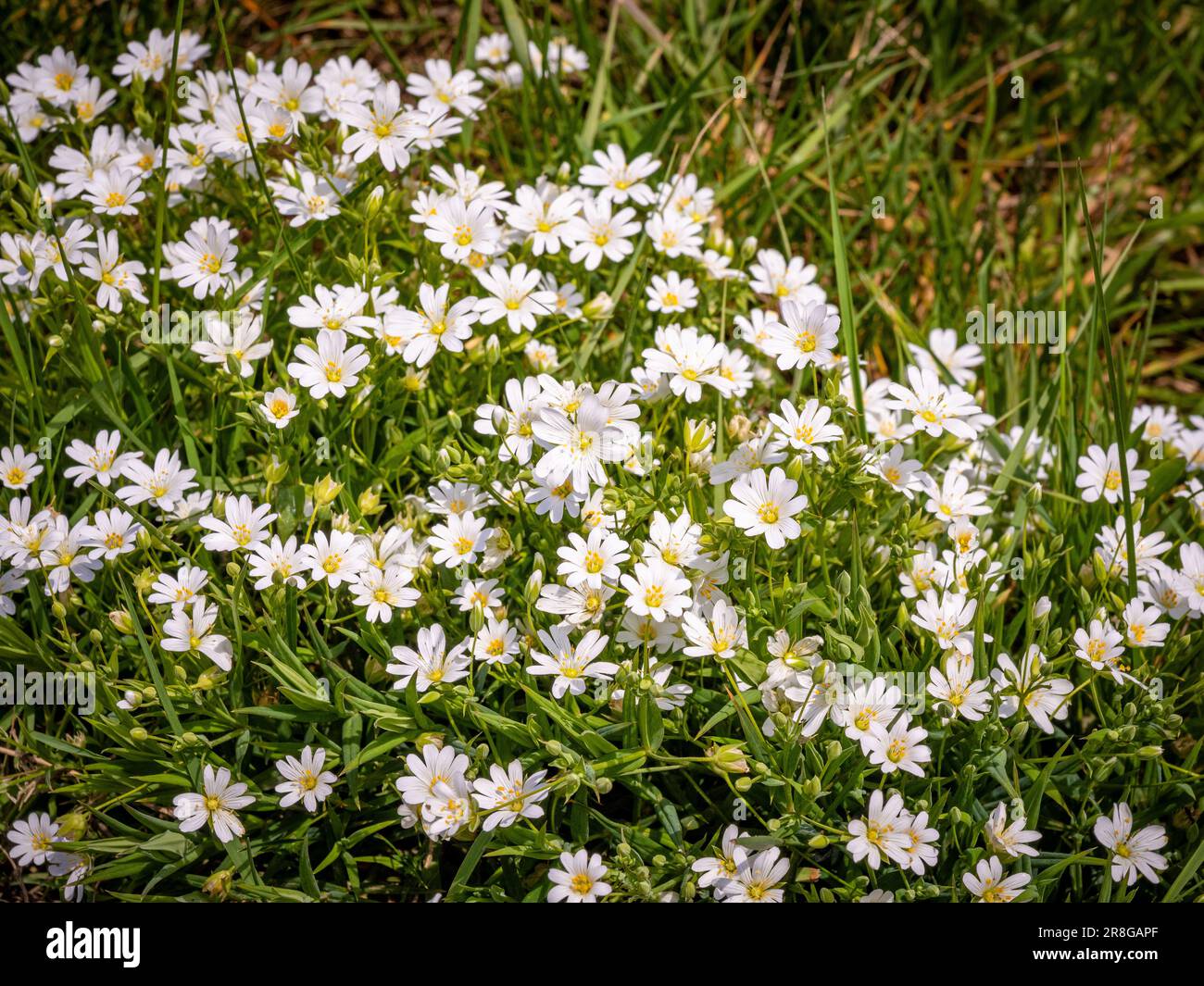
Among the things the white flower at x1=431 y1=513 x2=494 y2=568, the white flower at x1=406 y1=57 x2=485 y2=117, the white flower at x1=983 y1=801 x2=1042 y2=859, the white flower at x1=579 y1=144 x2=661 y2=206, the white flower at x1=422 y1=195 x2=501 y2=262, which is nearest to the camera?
the white flower at x1=983 y1=801 x2=1042 y2=859

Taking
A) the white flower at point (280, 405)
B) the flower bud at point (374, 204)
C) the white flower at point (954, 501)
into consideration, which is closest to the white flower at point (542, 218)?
the flower bud at point (374, 204)

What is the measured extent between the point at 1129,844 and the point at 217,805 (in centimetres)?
207

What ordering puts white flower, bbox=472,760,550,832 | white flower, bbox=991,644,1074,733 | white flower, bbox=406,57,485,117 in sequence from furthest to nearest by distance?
white flower, bbox=406,57,485,117, white flower, bbox=991,644,1074,733, white flower, bbox=472,760,550,832

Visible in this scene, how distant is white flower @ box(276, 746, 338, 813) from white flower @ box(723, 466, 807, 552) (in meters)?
1.08

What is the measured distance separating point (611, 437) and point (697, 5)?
2.87 metres

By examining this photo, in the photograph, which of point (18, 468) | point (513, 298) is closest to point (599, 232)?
point (513, 298)

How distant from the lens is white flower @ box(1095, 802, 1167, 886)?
7.38 feet

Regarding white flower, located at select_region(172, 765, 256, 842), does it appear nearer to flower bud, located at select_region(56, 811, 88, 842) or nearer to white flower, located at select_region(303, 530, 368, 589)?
flower bud, located at select_region(56, 811, 88, 842)

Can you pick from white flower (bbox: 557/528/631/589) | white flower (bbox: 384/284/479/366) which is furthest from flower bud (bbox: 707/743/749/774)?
white flower (bbox: 384/284/479/366)

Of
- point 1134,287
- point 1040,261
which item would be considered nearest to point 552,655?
point 1040,261

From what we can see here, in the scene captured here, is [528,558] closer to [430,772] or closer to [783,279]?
[430,772]

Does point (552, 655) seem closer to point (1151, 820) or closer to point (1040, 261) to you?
point (1151, 820)

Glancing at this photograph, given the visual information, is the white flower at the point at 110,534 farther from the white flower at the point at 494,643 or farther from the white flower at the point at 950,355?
the white flower at the point at 950,355

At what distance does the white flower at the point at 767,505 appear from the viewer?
2246 millimetres
